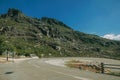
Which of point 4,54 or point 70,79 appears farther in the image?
point 4,54

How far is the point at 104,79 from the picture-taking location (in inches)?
571

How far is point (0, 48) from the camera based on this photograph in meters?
78.5

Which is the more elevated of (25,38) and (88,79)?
(25,38)

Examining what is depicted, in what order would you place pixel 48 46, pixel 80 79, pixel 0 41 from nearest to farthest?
1. pixel 80 79
2. pixel 0 41
3. pixel 48 46

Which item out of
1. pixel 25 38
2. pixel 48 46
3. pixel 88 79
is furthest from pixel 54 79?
pixel 25 38

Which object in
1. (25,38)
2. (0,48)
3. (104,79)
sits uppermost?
(25,38)

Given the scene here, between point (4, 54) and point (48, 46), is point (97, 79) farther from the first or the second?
point (48, 46)

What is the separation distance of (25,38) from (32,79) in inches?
7359

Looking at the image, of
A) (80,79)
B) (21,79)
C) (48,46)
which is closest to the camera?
(80,79)

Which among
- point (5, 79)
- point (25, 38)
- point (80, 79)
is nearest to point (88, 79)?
point (80, 79)

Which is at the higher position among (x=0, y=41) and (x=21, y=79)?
(x=0, y=41)

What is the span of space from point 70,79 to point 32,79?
2.99 m

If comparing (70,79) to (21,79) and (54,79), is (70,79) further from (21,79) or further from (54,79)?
(21,79)

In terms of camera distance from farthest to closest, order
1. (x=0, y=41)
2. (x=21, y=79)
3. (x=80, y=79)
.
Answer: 1. (x=0, y=41)
2. (x=21, y=79)
3. (x=80, y=79)
